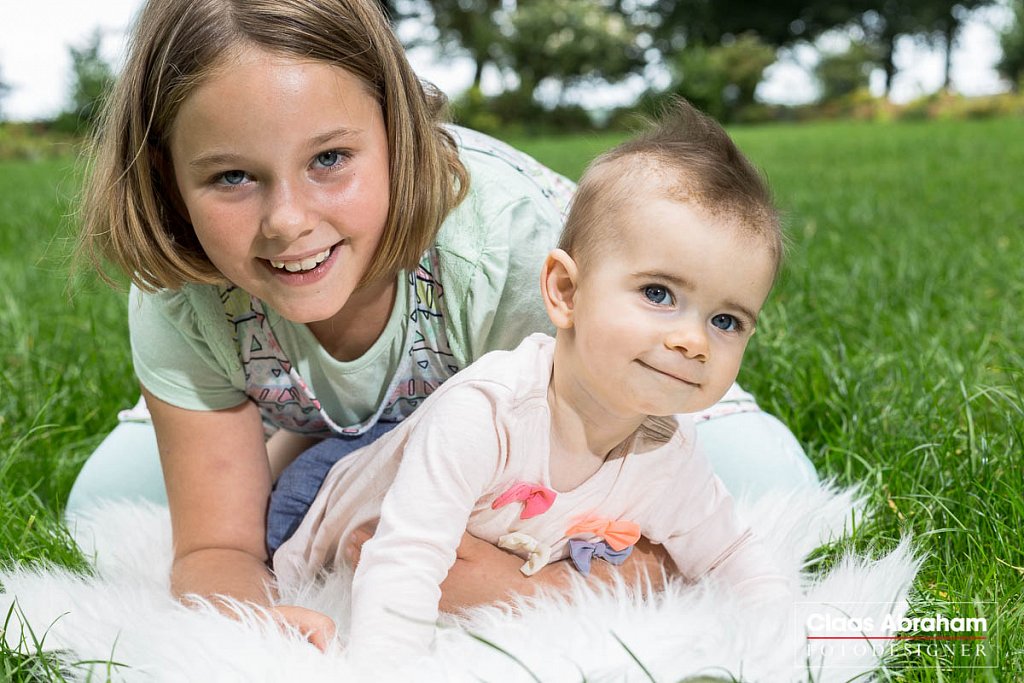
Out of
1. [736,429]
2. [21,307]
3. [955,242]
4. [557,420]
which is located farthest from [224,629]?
[955,242]

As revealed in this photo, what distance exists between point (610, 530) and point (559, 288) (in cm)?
38

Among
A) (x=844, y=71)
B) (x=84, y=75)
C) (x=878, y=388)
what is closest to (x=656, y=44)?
(x=844, y=71)

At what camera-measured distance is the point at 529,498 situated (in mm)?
1508

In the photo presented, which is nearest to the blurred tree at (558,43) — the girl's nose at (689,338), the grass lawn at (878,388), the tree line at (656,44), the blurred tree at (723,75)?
the tree line at (656,44)

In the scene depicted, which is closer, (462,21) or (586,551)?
(586,551)

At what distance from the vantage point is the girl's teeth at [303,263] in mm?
1558

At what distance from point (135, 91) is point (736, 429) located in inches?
49.0

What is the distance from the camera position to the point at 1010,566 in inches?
61.0

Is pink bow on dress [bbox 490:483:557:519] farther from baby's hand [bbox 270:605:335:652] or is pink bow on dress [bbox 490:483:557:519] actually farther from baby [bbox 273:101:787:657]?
baby's hand [bbox 270:605:335:652]

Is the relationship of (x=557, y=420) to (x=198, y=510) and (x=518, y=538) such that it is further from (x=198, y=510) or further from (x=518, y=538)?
(x=198, y=510)

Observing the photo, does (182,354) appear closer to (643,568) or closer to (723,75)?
(643,568)

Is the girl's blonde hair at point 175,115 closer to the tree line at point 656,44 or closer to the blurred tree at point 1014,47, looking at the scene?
the tree line at point 656,44

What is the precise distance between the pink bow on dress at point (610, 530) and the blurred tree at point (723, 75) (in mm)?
21463

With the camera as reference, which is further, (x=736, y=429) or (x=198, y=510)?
(x=736, y=429)
